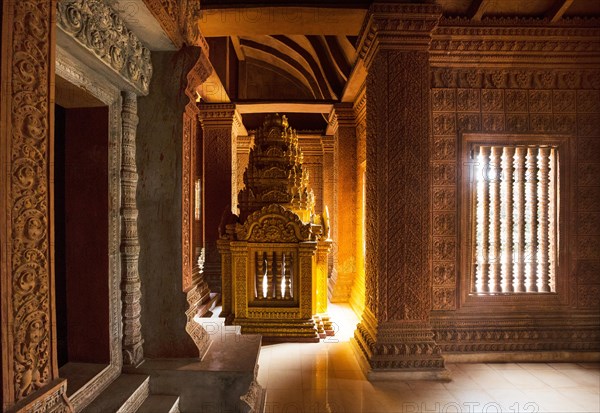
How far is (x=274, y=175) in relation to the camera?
210 inches

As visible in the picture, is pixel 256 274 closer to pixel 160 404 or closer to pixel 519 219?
pixel 160 404

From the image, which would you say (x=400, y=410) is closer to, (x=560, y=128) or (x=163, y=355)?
(x=163, y=355)

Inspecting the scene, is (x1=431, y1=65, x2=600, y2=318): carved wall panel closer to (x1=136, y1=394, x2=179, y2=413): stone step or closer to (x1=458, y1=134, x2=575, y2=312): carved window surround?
(x1=458, y1=134, x2=575, y2=312): carved window surround

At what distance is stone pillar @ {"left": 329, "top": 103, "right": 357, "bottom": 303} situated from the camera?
704cm

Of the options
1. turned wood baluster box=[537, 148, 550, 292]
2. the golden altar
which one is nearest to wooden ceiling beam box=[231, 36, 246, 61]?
the golden altar

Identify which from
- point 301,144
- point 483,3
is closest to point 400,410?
point 483,3

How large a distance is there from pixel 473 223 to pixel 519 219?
0.63m

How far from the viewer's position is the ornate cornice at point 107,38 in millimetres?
1822

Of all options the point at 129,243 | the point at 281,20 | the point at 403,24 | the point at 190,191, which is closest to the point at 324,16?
the point at 281,20

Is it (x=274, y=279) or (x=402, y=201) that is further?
(x=274, y=279)

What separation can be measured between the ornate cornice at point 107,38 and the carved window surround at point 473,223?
142 inches

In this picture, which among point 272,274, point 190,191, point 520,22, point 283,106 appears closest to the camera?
point 190,191

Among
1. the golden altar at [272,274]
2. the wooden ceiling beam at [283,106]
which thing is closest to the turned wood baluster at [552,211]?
the golden altar at [272,274]

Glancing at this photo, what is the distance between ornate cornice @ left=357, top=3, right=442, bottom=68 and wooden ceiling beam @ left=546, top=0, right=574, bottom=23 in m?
1.60
